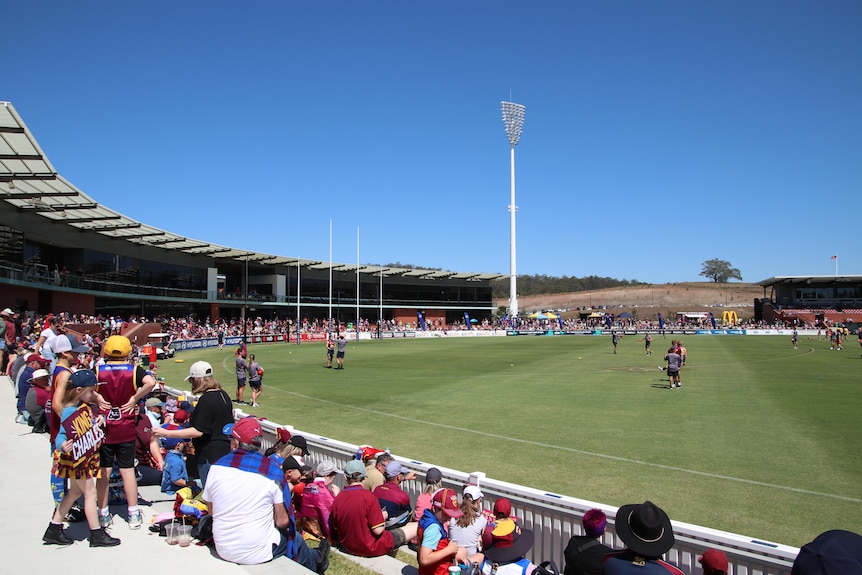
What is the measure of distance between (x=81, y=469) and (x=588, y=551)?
470 cm

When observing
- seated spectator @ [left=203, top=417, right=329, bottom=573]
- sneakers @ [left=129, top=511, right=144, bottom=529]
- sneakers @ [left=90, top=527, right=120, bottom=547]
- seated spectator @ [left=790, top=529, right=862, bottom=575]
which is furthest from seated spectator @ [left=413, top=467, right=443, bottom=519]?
seated spectator @ [left=790, top=529, right=862, bottom=575]

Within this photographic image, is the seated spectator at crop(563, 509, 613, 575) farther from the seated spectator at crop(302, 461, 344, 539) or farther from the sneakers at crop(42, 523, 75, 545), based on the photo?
the sneakers at crop(42, 523, 75, 545)

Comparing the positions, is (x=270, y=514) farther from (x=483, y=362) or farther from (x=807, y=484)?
(x=483, y=362)

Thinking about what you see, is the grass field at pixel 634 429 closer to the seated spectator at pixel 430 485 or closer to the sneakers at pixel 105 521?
the seated spectator at pixel 430 485

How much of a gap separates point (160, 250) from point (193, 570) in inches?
2411

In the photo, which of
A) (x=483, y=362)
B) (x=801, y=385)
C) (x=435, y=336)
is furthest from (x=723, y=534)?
(x=435, y=336)

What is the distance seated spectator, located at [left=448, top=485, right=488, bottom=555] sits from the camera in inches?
220

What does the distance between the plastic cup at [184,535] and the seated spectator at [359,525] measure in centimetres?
140

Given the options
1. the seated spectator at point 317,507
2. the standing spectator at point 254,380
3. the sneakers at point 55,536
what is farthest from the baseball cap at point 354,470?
the standing spectator at point 254,380

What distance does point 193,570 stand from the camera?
500 centimetres

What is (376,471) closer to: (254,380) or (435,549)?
(435,549)

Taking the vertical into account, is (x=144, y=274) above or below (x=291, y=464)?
above

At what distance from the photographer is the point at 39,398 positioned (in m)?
10.5

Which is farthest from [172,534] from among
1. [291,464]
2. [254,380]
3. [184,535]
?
[254,380]
